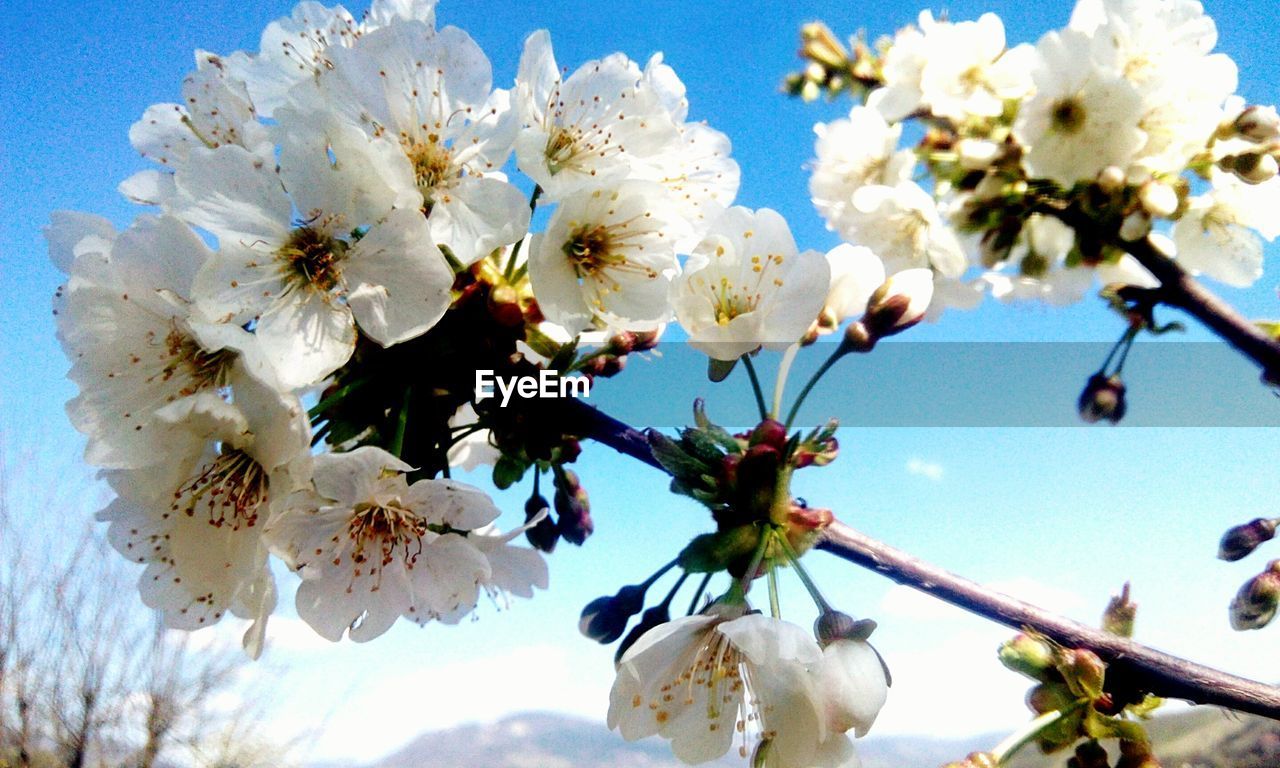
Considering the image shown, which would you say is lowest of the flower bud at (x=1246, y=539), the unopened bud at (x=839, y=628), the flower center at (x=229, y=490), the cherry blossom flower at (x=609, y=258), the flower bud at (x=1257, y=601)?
the flower bud at (x=1257, y=601)

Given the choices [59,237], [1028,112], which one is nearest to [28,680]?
[59,237]

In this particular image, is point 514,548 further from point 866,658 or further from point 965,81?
point 965,81

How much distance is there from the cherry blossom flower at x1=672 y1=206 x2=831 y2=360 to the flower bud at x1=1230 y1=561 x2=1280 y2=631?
754 mm

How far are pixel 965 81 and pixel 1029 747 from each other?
2.95 ft

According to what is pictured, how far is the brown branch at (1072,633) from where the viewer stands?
2.43ft

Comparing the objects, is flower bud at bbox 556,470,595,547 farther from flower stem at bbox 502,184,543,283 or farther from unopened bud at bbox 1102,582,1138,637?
unopened bud at bbox 1102,582,1138,637

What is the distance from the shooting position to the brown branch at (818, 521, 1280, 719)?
2.43ft

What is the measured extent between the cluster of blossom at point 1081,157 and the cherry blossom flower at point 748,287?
341 millimetres

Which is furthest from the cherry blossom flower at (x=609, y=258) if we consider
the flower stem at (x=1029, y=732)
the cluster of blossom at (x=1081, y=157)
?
the flower stem at (x=1029, y=732)

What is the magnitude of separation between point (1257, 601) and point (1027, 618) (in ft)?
1.50

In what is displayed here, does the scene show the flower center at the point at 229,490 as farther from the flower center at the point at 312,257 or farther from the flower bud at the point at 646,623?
the flower bud at the point at 646,623

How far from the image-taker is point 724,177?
86cm

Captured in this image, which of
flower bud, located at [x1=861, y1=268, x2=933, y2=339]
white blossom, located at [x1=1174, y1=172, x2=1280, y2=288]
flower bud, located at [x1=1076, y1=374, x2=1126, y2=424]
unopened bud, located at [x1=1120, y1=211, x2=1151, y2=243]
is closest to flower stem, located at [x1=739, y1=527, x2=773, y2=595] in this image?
flower bud, located at [x1=861, y1=268, x2=933, y2=339]

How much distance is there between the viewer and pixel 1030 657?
773 mm
